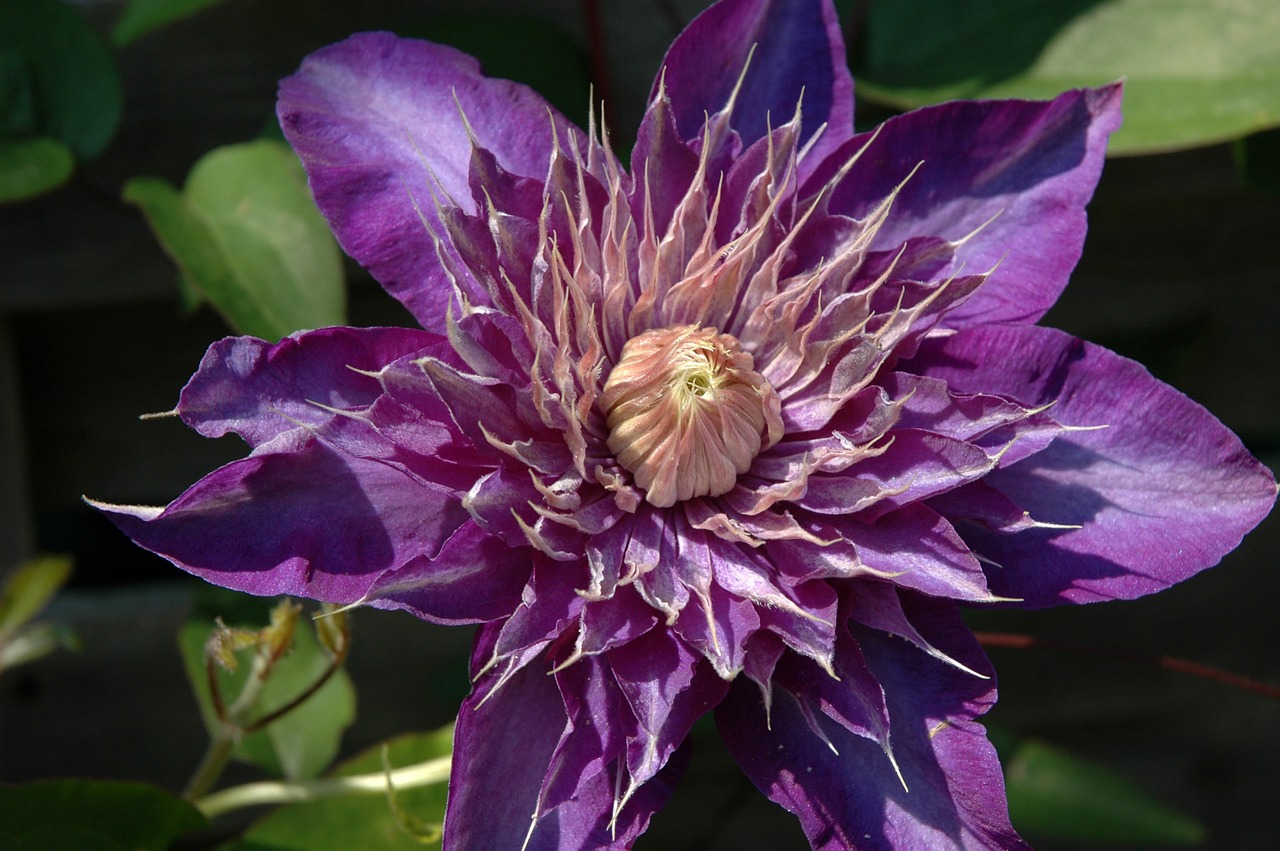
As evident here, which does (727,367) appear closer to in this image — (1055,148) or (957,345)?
(957,345)

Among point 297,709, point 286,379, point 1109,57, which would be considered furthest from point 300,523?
point 1109,57

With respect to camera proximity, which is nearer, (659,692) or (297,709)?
(659,692)

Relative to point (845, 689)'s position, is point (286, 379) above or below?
above

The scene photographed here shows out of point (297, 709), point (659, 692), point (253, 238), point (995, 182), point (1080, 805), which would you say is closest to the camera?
point (659, 692)

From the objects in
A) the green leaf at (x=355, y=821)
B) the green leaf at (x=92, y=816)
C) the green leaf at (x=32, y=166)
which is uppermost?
the green leaf at (x=32, y=166)

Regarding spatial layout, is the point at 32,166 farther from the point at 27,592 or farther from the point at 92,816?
the point at 92,816

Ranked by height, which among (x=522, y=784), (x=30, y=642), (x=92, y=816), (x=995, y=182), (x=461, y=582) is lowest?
(x=30, y=642)

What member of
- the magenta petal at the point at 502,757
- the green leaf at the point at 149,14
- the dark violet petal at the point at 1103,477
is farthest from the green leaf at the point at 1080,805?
the green leaf at the point at 149,14

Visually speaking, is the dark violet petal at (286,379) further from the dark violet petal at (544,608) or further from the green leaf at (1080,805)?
the green leaf at (1080,805)
